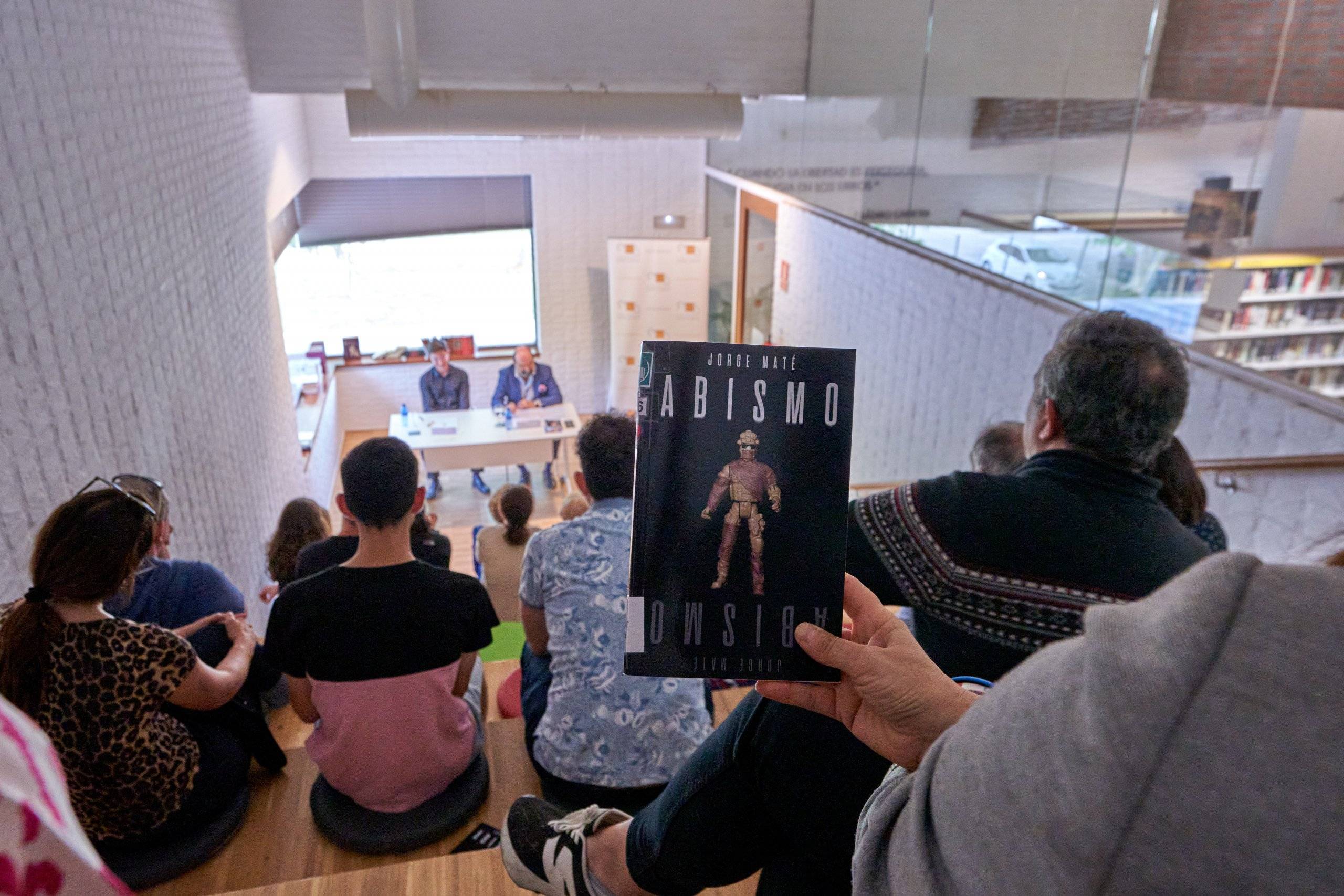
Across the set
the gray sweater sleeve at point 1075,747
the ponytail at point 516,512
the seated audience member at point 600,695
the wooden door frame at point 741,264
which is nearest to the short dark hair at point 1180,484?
the seated audience member at point 600,695

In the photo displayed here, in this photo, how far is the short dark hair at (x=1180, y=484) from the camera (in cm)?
189

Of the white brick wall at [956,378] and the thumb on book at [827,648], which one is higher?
the thumb on book at [827,648]

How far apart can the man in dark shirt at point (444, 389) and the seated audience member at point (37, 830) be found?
22.4ft

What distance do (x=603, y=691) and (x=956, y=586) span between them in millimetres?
943

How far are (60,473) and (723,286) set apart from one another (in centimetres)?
669

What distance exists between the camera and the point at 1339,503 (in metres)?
2.07

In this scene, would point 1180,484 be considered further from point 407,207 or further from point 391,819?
point 407,207

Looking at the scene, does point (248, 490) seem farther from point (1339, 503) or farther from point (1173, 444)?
point (1339, 503)

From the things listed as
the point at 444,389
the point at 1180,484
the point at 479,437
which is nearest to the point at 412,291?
the point at 444,389

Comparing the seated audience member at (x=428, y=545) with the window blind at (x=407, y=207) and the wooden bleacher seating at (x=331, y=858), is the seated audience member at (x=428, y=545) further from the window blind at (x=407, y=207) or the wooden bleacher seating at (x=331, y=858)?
the window blind at (x=407, y=207)

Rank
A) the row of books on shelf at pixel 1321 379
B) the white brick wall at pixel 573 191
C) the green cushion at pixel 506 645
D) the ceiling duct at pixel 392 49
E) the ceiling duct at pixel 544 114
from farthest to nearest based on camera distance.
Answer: the white brick wall at pixel 573 191 → the ceiling duct at pixel 544 114 → the ceiling duct at pixel 392 49 → the green cushion at pixel 506 645 → the row of books on shelf at pixel 1321 379

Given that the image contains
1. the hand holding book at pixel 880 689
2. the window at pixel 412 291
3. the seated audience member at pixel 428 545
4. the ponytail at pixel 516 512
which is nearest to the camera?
the hand holding book at pixel 880 689

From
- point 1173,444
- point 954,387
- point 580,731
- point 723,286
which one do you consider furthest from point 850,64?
point 580,731

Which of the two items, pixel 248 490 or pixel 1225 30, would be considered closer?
pixel 1225 30
